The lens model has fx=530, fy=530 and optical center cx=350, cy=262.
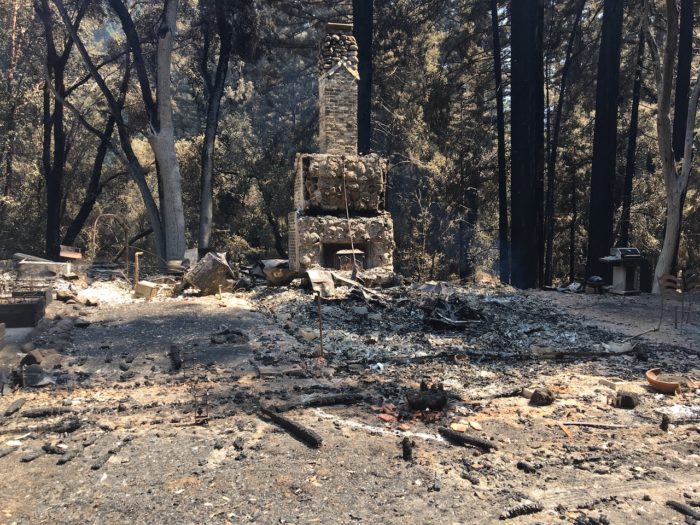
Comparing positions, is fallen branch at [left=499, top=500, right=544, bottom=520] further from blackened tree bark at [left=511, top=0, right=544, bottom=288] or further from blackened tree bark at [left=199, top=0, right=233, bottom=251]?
blackened tree bark at [left=199, top=0, right=233, bottom=251]

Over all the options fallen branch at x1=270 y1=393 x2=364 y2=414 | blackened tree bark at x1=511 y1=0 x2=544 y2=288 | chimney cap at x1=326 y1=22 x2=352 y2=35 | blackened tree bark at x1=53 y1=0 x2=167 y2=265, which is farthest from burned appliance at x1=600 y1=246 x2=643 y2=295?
blackened tree bark at x1=53 y1=0 x2=167 y2=265

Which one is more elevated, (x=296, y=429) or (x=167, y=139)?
(x=167, y=139)

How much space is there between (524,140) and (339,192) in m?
6.03

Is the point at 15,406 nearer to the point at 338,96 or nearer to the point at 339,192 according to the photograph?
the point at 339,192

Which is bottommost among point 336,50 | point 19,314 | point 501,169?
point 19,314

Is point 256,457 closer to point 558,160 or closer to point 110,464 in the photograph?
point 110,464

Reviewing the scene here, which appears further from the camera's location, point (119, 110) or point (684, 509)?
point (119, 110)

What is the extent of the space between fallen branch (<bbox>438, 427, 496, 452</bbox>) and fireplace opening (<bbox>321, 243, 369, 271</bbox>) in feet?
30.6

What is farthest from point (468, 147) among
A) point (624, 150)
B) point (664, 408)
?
point (664, 408)

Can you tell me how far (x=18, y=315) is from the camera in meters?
7.84

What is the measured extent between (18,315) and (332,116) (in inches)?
351

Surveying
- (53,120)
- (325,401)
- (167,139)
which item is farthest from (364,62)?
(325,401)

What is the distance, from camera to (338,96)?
46.2ft

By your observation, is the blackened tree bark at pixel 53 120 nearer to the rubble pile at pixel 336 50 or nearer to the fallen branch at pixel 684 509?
the rubble pile at pixel 336 50
